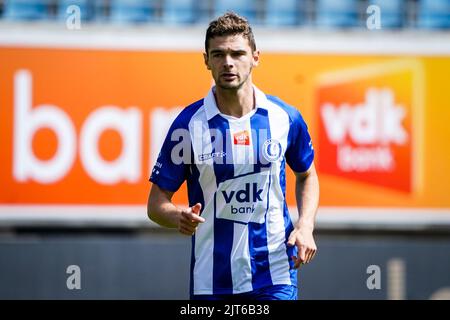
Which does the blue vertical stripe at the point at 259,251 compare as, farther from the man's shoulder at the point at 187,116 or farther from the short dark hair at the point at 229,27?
the short dark hair at the point at 229,27

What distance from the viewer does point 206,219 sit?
4387 millimetres

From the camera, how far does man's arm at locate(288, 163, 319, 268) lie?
4148mm

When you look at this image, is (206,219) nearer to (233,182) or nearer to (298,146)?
(233,182)

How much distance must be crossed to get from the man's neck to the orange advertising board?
12.9 ft

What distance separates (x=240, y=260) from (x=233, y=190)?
1.07 feet

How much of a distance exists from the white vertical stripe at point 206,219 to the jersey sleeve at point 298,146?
40 cm

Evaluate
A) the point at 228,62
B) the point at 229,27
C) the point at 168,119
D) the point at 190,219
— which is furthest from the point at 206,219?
the point at 168,119

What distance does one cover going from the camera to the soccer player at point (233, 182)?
14.2ft

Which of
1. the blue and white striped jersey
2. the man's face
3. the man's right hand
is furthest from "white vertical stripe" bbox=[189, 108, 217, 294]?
the man's right hand

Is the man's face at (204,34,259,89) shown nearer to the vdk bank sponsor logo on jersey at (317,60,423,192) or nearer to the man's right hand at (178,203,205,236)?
the man's right hand at (178,203,205,236)

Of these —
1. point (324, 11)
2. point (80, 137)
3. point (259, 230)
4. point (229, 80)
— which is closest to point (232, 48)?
point (229, 80)

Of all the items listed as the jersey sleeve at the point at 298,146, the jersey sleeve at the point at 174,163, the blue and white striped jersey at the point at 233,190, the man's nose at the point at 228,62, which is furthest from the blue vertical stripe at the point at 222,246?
the man's nose at the point at 228,62
